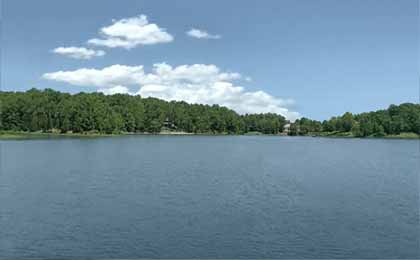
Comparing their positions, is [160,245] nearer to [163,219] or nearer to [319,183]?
[163,219]

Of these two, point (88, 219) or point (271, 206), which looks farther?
point (271, 206)

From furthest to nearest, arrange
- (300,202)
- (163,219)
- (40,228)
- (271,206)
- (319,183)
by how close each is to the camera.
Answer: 1. (319,183)
2. (300,202)
3. (271,206)
4. (163,219)
5. (40,228)

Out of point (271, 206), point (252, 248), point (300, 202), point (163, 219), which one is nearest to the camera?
point (252, 248)

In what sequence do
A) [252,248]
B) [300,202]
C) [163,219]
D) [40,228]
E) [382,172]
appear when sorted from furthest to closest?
[382,172] → [300,202] → [163,219] → [40,228] → [252,248]

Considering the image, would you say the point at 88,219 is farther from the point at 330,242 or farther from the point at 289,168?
the point at 289,168

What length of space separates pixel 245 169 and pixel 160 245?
1345 inches

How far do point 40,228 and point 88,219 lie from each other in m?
3.04

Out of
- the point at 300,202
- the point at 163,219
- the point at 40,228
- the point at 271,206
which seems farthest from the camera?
the point at 300,202

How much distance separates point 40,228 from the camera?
23562 millimetres

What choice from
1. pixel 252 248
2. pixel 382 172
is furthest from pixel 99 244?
pixel 382 172

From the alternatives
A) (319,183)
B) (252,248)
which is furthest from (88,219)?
(319,183)

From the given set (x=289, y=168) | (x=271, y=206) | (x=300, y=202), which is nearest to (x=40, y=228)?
(x=271, y=206)

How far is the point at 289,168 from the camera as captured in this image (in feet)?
184

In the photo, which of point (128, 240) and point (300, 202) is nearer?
point (128, 240)
